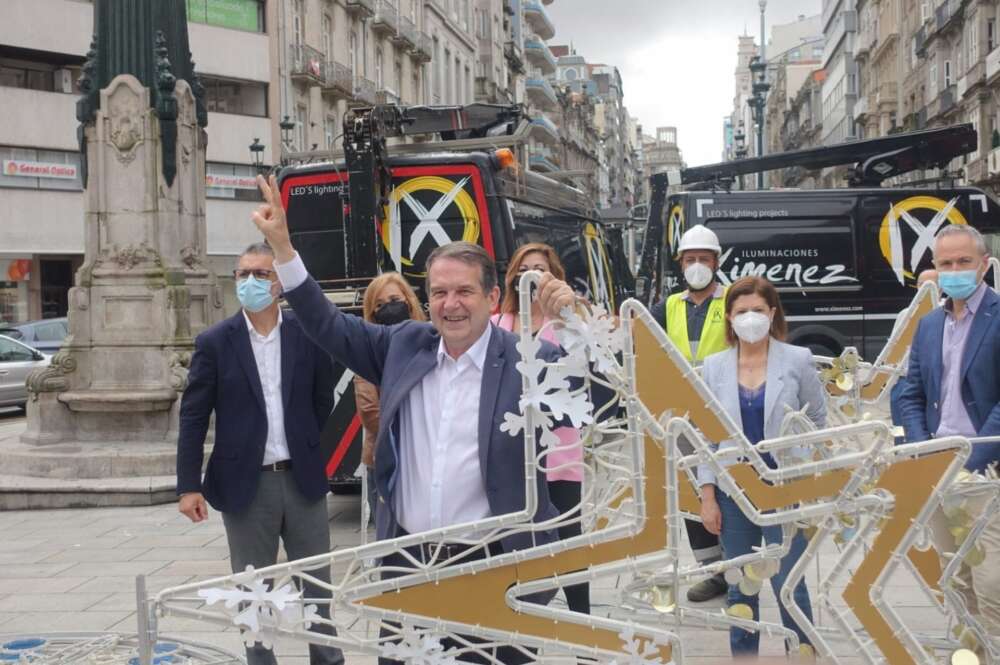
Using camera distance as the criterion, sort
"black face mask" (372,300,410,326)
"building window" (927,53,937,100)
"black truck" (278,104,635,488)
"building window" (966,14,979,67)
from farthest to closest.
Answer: "building window" (927,53,937,100)
"building window" (966,14,979,67)
"black truck" (278,104,635,488)
"black face mask" (372,300,410,326)

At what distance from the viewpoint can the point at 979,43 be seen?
4006 cm

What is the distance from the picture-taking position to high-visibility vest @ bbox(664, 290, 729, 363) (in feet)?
19.6

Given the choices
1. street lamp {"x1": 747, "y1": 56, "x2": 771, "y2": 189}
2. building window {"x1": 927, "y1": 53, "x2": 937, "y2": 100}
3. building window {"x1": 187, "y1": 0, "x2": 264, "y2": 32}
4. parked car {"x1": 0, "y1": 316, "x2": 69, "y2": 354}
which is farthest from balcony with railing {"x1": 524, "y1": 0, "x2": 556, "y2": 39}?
parked car {"x1": 0, "y1": 316, "x2": 69, "y2": 354}

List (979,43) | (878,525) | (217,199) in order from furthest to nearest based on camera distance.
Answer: (979,43) < (217,199) < (878,525)

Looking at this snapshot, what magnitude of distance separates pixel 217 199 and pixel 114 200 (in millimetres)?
27801

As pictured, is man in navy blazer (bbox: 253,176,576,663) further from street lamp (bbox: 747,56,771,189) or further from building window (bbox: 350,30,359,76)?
building window (bbox: 350,30,359,76)

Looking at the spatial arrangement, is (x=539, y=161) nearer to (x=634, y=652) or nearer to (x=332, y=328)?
(x=332, y=328)

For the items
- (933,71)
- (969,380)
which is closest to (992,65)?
(933,71)

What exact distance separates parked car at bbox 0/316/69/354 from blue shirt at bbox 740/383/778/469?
685 inches

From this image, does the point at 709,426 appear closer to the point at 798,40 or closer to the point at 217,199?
the point at 217,199

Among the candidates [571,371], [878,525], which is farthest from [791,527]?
[571,371]

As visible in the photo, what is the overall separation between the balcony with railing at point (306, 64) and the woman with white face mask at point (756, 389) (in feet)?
120

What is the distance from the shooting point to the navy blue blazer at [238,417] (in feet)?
14.0

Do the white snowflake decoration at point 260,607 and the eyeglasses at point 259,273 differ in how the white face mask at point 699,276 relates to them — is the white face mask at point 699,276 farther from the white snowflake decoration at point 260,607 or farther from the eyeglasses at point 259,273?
the white snowflake decoration at point 260,607
